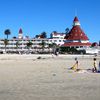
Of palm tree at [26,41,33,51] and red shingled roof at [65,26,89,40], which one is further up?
red shingled roof at [65,26,89,40]

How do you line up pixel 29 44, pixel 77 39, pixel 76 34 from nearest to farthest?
pixel 77 39
pixel 76 34
pixel 29 44

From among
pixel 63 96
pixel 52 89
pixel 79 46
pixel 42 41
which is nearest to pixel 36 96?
pixel 63 96

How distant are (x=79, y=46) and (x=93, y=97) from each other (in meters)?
119

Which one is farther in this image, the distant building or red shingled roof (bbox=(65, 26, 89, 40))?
red shingled roof (bbox=(65, 26, 89, 40))

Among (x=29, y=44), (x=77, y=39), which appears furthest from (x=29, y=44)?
(x=77, y=39)

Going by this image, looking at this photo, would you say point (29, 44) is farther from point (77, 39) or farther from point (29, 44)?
point (77, 39)

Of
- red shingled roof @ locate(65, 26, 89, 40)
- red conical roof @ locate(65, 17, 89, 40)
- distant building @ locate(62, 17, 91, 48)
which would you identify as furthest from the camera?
red conical roof @ locate(65, 17, 89, 40)

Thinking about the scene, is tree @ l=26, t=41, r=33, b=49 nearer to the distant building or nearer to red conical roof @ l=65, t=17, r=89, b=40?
red conical roof @ l=65, t=17, r=89, b=40

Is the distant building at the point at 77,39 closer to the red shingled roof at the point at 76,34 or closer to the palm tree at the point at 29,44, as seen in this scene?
the red shingled roof at the point at 76,34

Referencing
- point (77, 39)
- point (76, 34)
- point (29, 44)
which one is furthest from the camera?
point (29, 44)

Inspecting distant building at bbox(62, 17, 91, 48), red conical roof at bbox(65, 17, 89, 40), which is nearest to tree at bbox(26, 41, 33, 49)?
red conical roof at bbox(65, 17, 89, 40)

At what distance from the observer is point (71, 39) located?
136 metres

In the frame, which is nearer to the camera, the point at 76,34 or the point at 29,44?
the point at 76,34

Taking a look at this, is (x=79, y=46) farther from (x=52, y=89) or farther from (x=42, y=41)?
(x=52, y=89)
